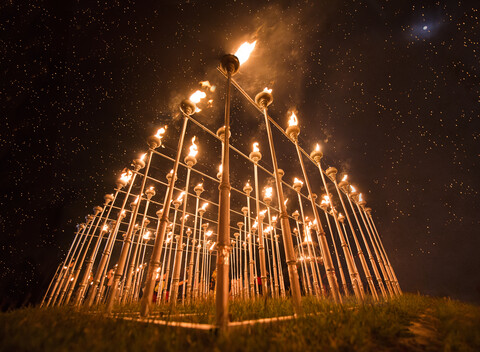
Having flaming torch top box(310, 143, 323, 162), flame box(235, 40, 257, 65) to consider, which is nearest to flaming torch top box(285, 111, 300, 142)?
flaming torch top box(310, 143, 323, 162)

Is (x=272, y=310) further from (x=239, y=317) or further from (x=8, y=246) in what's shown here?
(x=8, y=246)

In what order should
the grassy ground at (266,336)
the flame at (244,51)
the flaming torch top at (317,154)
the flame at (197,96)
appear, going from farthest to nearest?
the flaming torch top at (317,154), the flame at (197,96), the flame at (244,51), the grassy ground at (266,336)

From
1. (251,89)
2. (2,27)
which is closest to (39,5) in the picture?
(2,27)

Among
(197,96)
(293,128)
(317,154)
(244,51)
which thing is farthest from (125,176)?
(317,154)

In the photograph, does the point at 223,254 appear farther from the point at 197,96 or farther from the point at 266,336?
the point at 197,96

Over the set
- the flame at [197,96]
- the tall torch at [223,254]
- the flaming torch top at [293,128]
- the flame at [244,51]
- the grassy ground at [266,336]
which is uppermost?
the flame at [244,51]

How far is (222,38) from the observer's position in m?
5.58

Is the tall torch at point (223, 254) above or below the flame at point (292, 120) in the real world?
below

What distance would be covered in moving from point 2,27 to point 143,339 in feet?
→ 29.2

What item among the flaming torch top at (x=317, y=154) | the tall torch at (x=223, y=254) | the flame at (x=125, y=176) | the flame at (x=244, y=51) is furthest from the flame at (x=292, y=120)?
the flame at (x=125, y=176)

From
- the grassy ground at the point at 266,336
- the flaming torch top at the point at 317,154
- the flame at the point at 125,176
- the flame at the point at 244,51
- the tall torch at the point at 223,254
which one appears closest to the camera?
the grassy ground at the point at 266,336

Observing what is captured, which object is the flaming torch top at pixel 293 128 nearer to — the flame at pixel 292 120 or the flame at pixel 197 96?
the flame at pixel 292 120

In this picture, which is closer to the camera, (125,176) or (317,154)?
(317,154)

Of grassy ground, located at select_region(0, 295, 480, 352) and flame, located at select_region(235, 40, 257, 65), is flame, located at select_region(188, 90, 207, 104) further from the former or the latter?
grassy ground, located at select_region(0, 295, 480, 352)
